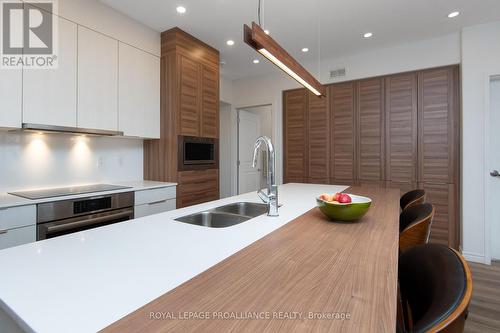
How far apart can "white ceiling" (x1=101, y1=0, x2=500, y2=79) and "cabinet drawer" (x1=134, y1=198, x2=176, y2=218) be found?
204 cm

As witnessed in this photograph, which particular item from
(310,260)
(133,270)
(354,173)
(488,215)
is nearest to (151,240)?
(133,270)

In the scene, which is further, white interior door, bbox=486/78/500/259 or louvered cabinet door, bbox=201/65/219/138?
louvered cabinet door, bbox=201/65/219/138

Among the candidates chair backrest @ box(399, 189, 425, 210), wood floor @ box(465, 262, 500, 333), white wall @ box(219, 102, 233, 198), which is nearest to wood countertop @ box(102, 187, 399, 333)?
chair backrest @ box(399, 189, 425, 210)

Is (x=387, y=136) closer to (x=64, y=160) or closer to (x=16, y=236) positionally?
(x=64, y=160)

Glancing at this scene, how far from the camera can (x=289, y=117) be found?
4.32m

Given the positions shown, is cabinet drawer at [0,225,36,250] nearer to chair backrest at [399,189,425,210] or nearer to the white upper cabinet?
the white upper cabinet

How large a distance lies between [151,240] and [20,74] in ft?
6.70

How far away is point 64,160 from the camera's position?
2592 millimetres

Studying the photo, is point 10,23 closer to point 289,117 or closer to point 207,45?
point 207,45

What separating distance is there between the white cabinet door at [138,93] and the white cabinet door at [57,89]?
462mm

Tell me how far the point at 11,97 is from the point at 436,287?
2836 mm

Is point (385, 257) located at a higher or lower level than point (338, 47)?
lower

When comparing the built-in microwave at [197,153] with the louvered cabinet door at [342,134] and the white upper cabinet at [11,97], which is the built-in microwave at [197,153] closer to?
the white upper cabinet at [11,97]

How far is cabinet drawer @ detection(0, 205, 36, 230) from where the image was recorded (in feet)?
5.50
